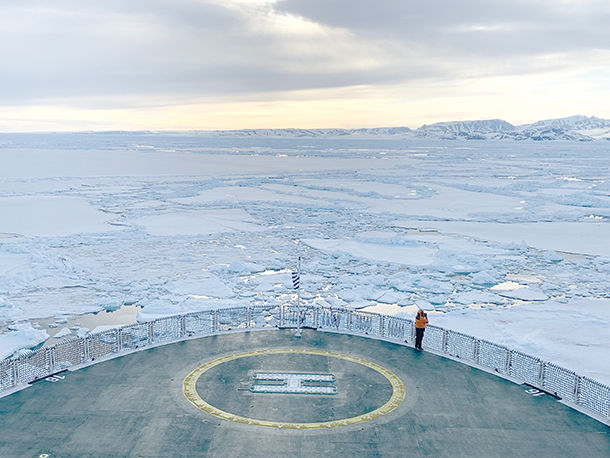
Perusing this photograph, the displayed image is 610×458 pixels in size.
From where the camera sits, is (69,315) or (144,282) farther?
(144,282)

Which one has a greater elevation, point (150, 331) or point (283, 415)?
point (150, 331)

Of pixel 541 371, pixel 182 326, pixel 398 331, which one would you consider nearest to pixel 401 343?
pixel 398 331

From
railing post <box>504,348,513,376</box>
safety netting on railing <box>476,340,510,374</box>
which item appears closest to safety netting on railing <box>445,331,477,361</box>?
safety netting on railing <box>476,340,510,374</box>

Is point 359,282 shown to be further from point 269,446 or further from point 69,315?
point 269,446

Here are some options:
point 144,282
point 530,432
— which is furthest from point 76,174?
point 530,432

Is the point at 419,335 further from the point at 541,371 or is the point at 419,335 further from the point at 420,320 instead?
the point at 541,371

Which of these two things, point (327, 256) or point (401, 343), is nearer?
point (401, 343)

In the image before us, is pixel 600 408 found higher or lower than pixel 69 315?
higher
